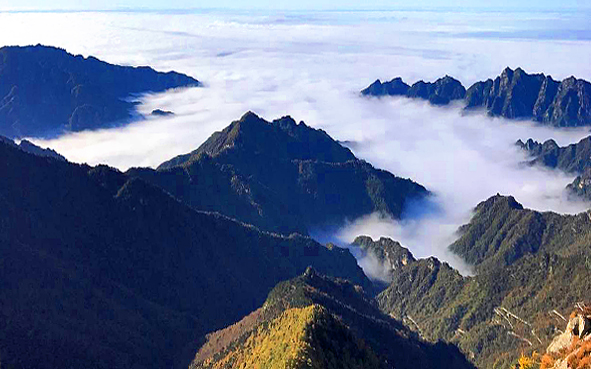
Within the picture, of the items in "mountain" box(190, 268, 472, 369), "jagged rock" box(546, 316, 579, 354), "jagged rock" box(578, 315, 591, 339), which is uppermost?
"jagged rock" box(578, 315, 591, 339)

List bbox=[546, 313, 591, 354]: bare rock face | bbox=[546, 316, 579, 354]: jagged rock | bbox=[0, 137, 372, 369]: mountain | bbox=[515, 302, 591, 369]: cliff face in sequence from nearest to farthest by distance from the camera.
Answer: bbox=[515, 302, 591, 369]: cliff face, bbox=[546, 313, 591, 354]: bare rock face, bbox=[546, 316, 579, 354]: jagged rock, bbox=[0, 137, 372, 369]: mountain

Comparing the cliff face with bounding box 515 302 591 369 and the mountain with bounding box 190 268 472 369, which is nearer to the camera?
the cliff face with bounding box 515 302 591 369

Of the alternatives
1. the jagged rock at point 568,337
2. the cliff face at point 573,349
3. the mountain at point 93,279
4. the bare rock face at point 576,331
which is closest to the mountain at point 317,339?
the mountain at point 93,279

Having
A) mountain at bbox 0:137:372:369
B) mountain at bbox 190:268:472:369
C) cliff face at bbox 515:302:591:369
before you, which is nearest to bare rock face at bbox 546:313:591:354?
cliff face at bbox 515:302:591:369

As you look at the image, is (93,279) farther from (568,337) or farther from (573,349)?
(573,349)

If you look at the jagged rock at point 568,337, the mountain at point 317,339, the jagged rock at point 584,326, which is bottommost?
the mountain at point 317,339

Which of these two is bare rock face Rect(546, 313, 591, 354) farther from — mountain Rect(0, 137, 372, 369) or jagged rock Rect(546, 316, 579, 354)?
mountain Rect(0, 137, 372, 369)

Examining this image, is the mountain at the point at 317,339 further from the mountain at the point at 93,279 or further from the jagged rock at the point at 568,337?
the jagged rock at the point at 568,337
